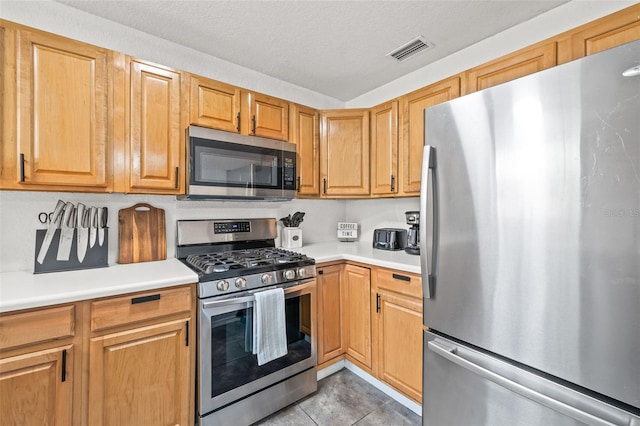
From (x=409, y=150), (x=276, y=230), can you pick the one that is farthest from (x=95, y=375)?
(x=409, y=150)

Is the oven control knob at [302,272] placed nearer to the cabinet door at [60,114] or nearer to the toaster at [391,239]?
the toaster at [391,239]

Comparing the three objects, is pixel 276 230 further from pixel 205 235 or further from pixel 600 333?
pixel 600 333

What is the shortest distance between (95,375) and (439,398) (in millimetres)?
1654

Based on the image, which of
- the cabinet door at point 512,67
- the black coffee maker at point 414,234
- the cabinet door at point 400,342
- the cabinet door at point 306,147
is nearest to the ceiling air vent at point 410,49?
→ the cabinet door at point 512,67

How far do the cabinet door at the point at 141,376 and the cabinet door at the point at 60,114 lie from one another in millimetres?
871

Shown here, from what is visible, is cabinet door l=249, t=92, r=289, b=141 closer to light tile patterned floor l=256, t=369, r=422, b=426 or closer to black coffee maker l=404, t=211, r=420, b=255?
black coffee maker l=404, t=211, r=420, b=255

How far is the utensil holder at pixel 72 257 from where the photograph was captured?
1.57m

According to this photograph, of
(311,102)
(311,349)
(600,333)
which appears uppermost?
(311,102)

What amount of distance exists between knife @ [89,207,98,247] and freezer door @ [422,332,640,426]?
202 cm

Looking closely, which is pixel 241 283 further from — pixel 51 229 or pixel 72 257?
pixel 51 229

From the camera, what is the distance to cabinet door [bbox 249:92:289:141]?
2.15 meters

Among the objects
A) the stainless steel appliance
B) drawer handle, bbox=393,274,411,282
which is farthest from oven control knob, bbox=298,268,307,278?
drawer handle, bbox=393,274,411,282

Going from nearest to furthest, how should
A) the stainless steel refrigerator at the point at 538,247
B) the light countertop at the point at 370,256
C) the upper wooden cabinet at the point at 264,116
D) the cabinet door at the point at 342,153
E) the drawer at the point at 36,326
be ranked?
the stainless steel refrigerator at the point at 538,247 → the drawer at the point at 36,326 → the light countertop at the point at 370,256 → the upper wooden cabinet at the point at 264,116 → the cabinet door at the point at 342,153

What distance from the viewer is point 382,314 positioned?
1961 mm
